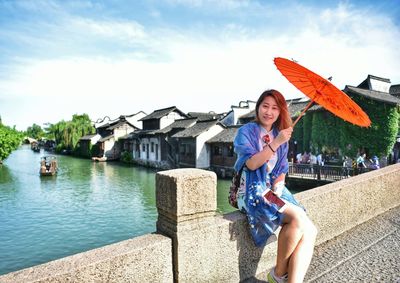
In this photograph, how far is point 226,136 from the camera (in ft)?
77.0

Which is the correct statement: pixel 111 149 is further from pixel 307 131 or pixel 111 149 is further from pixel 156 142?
pixel 307 131

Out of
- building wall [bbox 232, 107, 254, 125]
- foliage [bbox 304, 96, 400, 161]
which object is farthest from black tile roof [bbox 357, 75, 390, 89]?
building wall [bbox 232, 107, 254, 125]

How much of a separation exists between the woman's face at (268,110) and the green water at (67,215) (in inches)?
344

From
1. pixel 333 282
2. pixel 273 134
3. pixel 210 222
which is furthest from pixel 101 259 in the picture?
pixel 333 282

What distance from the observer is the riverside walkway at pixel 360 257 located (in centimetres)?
270

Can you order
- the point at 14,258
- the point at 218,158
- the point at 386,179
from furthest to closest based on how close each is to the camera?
the point at 218,158 < the point at 14,258 < the point at 386,179

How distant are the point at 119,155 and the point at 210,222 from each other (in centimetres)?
3922

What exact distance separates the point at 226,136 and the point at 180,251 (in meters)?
21.5

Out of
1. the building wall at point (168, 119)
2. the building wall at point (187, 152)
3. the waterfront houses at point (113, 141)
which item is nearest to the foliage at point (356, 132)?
the building wall at point (187, 152)

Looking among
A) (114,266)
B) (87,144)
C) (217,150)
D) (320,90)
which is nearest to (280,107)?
(320,90)

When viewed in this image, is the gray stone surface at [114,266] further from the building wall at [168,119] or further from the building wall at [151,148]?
the building wall at [168,119]

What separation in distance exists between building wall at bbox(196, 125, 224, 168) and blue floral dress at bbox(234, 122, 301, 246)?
72.8ft

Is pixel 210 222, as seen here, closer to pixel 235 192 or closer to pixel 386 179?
pixel 235 192

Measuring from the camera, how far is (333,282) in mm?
2605
